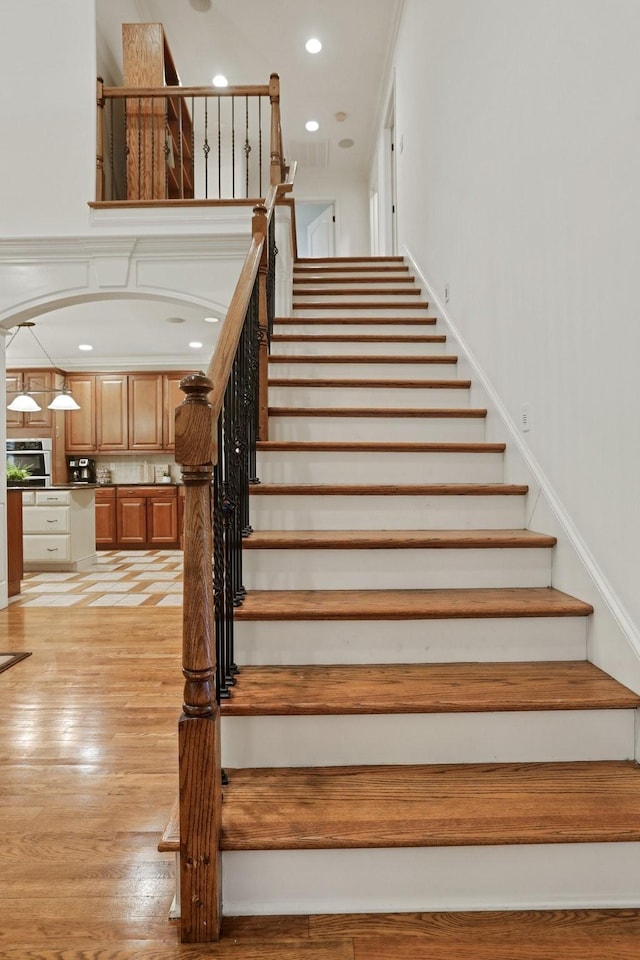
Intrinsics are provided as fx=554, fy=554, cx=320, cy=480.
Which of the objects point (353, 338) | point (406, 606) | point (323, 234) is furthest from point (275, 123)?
point (323, 234)

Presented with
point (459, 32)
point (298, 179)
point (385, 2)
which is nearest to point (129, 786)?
point (459, 32)

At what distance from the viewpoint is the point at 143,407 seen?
866 centimetres

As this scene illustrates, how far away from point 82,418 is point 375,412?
7208 millimetres

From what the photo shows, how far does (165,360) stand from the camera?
8617 mm

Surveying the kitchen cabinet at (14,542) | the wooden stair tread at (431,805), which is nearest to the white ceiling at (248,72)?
the kitchen cabinet at (14,542)

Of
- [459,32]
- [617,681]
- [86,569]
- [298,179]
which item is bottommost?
[86,569]

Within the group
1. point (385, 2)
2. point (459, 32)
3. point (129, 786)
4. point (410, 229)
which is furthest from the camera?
point (385, 2)

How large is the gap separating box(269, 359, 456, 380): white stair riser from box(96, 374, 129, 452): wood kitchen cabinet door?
20.3 ft

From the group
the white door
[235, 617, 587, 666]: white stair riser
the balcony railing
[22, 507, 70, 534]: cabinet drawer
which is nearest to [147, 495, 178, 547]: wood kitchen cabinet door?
[22, 507, 70, 534]: cabinet drawer

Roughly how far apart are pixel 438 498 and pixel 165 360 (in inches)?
286

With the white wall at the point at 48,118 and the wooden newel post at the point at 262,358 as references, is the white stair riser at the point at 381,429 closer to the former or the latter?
the wooden newel post at the point at 262,358

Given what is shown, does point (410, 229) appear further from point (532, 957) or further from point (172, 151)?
point (532, 957)

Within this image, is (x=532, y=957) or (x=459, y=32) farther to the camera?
(x=459, y=32)

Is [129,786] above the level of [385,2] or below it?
below
